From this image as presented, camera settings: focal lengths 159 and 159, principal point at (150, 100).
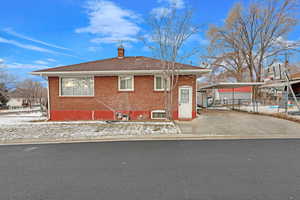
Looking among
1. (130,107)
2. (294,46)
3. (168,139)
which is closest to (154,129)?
(168,139)

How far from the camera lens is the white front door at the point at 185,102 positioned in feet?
35.4

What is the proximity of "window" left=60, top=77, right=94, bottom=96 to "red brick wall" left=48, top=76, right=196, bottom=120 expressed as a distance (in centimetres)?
31

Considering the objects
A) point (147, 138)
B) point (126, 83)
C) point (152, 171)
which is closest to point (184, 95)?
point (126, 83)

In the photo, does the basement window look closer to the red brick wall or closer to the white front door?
the red brick wall

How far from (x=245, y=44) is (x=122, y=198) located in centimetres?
3241

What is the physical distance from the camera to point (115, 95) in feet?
36.2

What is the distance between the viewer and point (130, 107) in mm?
11062

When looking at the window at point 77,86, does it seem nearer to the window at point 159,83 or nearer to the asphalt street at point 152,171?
the window at point 159,83

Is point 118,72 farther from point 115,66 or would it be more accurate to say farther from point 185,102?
point 185,102

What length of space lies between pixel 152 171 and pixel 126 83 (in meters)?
8.14

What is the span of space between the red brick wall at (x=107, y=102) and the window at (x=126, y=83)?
28cm

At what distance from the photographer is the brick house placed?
10.8 metres

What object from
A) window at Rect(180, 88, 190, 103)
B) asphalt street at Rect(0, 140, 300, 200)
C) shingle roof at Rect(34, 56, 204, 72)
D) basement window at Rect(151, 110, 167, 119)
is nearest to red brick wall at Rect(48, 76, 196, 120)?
basement window at Rect(151, 110, 167, 119)

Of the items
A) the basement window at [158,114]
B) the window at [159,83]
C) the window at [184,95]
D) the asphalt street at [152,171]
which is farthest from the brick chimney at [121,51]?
the asphalt street at [152,171]
